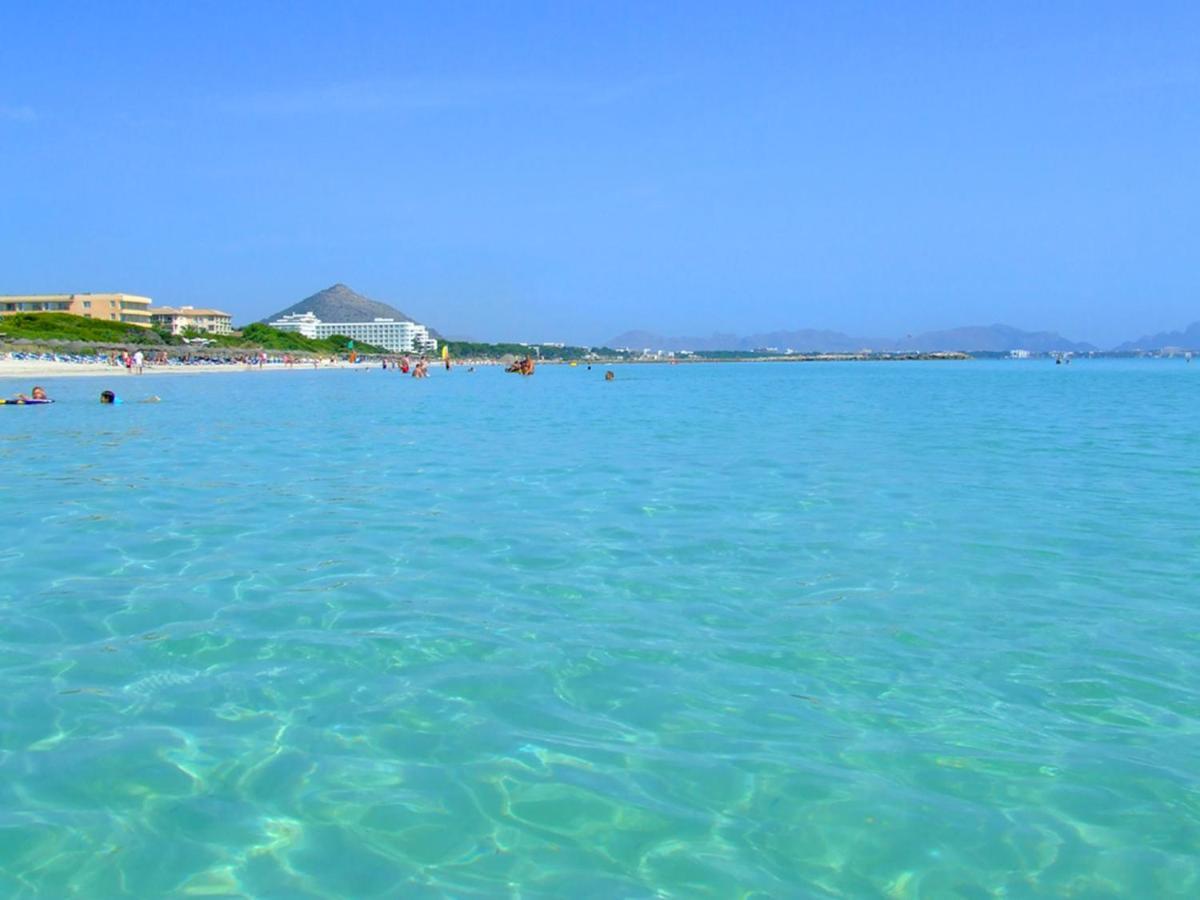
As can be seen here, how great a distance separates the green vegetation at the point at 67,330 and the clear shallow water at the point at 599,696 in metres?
73.1

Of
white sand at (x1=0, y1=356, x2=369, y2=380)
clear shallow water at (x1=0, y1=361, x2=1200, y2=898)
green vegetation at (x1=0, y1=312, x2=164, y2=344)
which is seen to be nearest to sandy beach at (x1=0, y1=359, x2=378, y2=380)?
white sand at (x1=0, y1=356, x2=369, y2=380)

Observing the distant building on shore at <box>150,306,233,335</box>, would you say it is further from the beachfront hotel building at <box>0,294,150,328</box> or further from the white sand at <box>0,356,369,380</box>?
the white sand at <box>0,356,369,380</box>

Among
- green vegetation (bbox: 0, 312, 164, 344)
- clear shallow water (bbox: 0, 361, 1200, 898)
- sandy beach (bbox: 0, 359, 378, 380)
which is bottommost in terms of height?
clear shallow water (bbox: 0, 361, 1200, 898)

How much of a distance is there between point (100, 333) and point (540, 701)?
92424 millimetres

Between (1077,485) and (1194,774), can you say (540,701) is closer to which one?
(1194,774)

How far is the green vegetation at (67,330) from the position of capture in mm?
75125

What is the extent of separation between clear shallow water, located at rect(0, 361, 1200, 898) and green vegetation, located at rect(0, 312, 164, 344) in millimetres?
73067

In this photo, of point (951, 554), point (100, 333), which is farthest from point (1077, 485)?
point (100, 333)

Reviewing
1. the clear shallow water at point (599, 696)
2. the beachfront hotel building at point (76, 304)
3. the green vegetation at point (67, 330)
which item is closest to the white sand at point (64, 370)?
the green vegetation at point (67, 330)

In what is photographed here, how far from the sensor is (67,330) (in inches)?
3194

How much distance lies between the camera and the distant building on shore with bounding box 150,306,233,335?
13171 cm

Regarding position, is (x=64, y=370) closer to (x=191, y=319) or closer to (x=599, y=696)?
(x=599, y=696)

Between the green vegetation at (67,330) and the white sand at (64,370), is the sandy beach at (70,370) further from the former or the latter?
the green vegetation at (67,330)

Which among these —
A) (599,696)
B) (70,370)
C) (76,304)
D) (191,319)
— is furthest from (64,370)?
(191,319)
